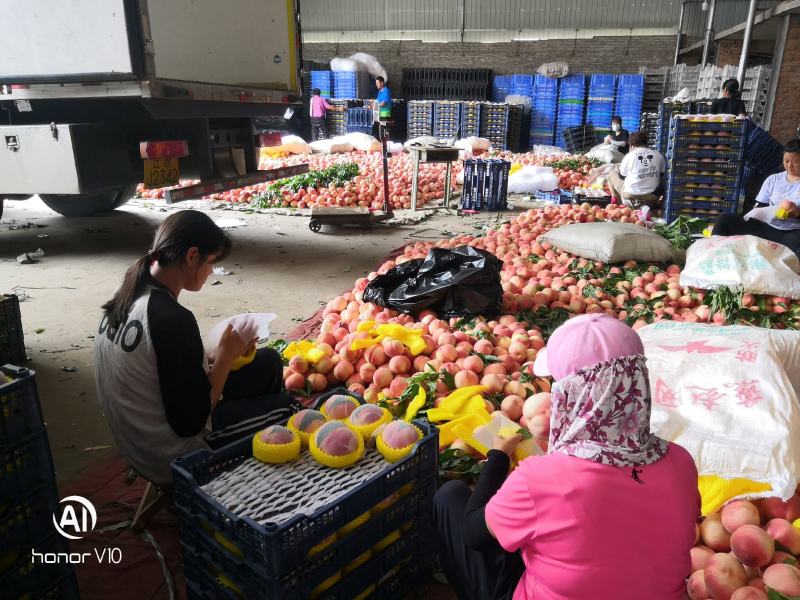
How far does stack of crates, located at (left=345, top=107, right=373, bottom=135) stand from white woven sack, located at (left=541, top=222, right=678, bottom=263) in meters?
12.2

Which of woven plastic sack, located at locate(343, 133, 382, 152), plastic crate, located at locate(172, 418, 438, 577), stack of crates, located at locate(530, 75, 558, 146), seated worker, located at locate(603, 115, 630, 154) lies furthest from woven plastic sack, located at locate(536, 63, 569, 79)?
plastic crate, located at locate(172, 418, 438, 577)

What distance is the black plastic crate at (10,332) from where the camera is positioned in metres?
3.62

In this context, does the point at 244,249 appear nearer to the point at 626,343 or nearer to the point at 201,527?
the point at 201,527

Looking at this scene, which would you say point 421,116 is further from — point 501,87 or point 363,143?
point 501,87

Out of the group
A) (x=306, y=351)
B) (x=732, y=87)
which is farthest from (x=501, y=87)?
(x=306, y=351)

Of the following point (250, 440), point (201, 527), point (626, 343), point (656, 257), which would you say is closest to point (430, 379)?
point (250, 440)

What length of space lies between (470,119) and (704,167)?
9367 millimetres

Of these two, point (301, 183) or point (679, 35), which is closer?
point (301, 183)

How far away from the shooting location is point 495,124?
1569cm

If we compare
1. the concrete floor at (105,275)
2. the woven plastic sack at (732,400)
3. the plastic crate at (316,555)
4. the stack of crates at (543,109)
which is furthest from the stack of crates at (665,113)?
the plastic crate at (316,555)

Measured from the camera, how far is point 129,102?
546cm

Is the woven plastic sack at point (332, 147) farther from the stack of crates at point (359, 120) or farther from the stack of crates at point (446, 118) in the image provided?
the stack of crates at point (446, 118)

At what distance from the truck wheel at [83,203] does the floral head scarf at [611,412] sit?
8243 mm

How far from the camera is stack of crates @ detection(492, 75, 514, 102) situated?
1788 centimetres
